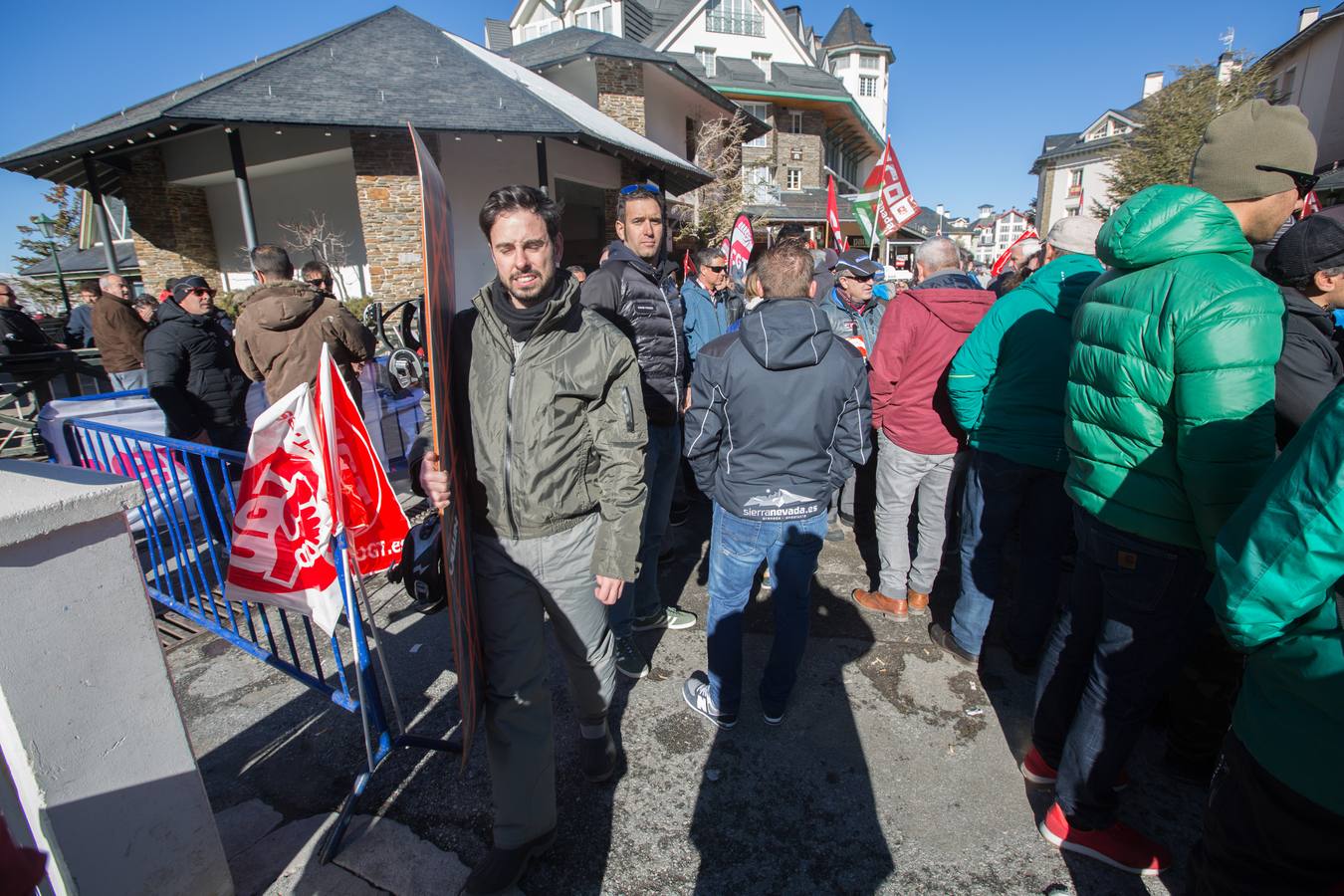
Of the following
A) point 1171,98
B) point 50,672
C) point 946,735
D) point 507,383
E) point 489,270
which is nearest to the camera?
point 50,672

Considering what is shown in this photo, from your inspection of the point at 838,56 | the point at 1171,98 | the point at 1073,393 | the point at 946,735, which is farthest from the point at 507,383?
the point at 838,56

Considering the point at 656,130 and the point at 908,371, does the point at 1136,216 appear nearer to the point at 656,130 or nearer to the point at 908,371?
the point at 908,371

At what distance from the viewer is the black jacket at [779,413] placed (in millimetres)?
2430

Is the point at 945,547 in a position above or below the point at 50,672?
below

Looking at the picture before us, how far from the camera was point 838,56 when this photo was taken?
49312 mm

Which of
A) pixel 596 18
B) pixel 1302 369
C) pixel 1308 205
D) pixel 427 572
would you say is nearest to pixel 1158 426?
pixel 1302 369

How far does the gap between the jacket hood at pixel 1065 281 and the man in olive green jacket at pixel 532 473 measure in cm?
194

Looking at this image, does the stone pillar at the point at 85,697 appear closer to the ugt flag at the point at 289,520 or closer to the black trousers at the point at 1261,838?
the ugt flag at the point at 289,520

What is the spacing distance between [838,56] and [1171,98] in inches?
1548

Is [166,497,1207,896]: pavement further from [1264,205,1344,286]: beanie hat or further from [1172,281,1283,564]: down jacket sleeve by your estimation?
[1264,205,1344,286]: beanie hat

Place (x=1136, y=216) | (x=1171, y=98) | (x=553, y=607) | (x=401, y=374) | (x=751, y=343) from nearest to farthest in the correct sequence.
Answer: (x=1136, y=216), (x=553, y=607), (x=751, y=343), (x=401, y=374), (x=1171, y=98)

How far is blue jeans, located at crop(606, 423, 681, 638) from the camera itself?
3344 millimetres

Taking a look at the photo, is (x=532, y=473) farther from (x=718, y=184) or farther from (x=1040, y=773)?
(x=718, y=184)

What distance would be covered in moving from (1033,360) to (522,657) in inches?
96.2
